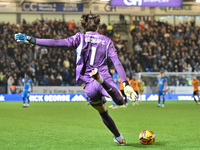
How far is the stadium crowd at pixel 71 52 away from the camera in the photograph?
103ft

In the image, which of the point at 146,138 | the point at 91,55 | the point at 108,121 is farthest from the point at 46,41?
the point at 146,138

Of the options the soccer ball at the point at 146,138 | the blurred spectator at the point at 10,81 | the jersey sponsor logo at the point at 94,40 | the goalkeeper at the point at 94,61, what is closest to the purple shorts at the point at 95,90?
the goalkeeper at the point at 94,61

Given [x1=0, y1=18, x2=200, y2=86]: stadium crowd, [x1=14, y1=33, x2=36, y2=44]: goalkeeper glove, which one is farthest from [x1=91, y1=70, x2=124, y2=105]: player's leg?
[x1=0, y1=18, x2=200, y2=86]: stadium crowd

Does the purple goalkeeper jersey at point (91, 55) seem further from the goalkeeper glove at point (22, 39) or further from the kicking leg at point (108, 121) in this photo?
the goalkeeper glove at point (22, 39)

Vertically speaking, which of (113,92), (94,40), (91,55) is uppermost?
(94,40)

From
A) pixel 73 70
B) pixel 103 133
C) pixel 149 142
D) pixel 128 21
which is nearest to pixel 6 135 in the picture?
pixel 103 133

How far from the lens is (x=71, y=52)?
33.8 meters

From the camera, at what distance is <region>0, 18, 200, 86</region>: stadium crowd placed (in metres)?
31.4

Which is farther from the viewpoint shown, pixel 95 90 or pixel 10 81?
pixel 10 81

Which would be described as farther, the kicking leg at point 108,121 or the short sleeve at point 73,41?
the kicking leg at point 108,121

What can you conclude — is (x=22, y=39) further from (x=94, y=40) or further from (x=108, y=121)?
(x=108, y=121)

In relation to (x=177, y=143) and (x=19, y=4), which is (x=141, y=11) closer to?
(x=19, y=4)

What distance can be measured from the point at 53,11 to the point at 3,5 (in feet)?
16.9

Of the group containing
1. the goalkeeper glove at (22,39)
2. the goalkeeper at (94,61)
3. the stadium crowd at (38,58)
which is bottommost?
the stadium crowd at (38,58)
